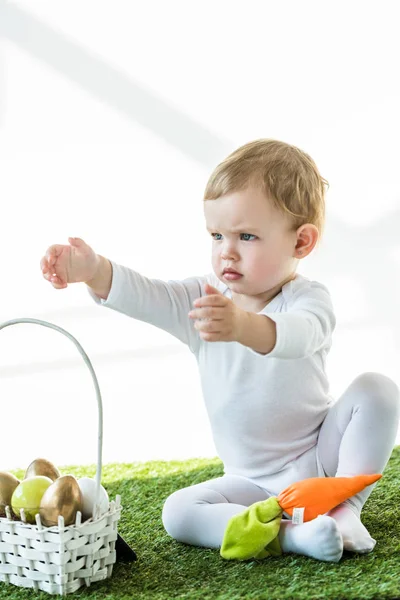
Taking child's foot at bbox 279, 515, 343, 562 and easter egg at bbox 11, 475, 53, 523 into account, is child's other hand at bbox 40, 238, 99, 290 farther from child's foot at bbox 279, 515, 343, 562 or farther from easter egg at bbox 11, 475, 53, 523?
child's foot at bbox 279, 515, 343, 562

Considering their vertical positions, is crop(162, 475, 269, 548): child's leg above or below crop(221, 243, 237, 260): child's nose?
below

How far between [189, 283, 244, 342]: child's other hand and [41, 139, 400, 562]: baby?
0.20 metres

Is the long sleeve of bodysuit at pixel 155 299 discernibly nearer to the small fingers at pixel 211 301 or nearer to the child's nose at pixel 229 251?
the child's nose at pixel 229 251

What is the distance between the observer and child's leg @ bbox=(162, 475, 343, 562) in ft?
4.34

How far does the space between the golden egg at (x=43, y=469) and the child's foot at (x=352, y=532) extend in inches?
17.3

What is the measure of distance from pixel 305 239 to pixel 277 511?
461mm

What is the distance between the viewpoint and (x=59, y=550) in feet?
4.07

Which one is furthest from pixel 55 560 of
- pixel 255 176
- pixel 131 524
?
pixel 255 176

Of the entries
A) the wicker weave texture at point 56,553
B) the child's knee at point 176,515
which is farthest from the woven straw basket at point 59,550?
the child's knee at point 176,515

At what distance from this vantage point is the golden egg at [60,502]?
125 centimetres

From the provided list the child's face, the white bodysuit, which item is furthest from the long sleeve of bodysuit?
the child's face

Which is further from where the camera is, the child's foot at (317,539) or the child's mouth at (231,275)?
the child's mouth at (231,275)

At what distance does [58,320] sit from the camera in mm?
3090

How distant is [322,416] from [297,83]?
171cm
